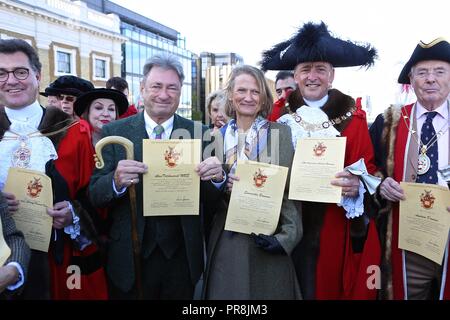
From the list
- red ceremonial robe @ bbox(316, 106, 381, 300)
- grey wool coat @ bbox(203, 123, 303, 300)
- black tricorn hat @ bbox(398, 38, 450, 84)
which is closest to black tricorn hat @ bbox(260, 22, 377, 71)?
black tricorn hat @ bbox(398, 38, 450, 84)

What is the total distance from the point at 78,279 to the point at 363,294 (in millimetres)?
1987

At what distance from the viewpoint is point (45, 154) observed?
2.25 m

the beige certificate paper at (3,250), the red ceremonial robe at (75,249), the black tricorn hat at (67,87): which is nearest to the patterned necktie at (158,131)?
the red ceremonial robe at (75,249)

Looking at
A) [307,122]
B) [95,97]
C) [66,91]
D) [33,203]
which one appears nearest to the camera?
[33,203]

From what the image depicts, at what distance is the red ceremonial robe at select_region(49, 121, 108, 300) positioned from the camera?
91.6 inches

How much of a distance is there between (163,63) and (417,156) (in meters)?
1.89

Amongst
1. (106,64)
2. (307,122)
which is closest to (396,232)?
(307,122)

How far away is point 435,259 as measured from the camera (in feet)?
7.37

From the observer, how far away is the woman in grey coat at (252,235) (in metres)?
2.20

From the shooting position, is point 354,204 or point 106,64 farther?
point 106,64

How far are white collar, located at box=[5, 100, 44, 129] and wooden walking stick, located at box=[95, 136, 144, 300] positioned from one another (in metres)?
0.53

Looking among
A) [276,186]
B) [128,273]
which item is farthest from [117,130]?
[276,186]

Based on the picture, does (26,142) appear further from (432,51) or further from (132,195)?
(432,51)

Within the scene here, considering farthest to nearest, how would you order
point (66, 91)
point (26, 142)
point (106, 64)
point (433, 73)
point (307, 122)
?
point (106, 64)
point (66, 91)
point (307, 122)
point (433, 73)
point (26, 142)
